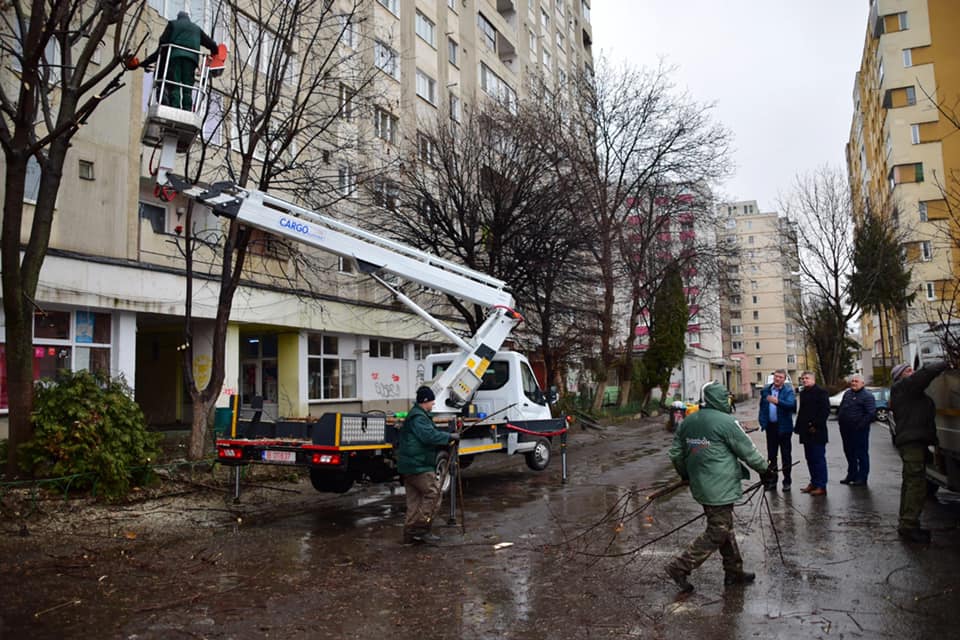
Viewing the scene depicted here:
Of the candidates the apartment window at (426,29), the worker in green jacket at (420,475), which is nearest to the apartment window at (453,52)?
the apartment window at (426,29)

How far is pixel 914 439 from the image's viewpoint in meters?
→ 7.74

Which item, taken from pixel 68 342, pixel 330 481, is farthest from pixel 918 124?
pixel 68 342

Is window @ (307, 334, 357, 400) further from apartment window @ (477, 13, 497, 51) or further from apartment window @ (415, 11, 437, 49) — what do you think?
apartment window @ (477, 13, 497, 51)

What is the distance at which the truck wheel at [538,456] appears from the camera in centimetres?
1495

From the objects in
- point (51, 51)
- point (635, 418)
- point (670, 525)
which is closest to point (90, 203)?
point (51, 51)

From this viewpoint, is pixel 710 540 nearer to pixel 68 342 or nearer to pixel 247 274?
pixel 68 342

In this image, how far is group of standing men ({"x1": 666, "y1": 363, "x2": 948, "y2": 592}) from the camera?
6.06 m

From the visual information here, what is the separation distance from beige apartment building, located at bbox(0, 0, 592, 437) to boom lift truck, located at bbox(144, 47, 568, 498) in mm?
2761

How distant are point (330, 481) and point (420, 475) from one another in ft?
12.3

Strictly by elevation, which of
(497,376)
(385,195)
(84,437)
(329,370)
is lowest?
(84,437)

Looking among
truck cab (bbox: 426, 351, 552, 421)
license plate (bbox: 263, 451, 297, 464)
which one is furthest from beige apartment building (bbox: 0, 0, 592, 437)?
license plate (bbox: 263, 451, 297, 464)

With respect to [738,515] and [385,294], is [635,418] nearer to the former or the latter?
[385,294]

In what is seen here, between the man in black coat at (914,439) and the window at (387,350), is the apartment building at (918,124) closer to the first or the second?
the window at (387,350)

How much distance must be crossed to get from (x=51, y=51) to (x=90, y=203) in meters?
3.17
